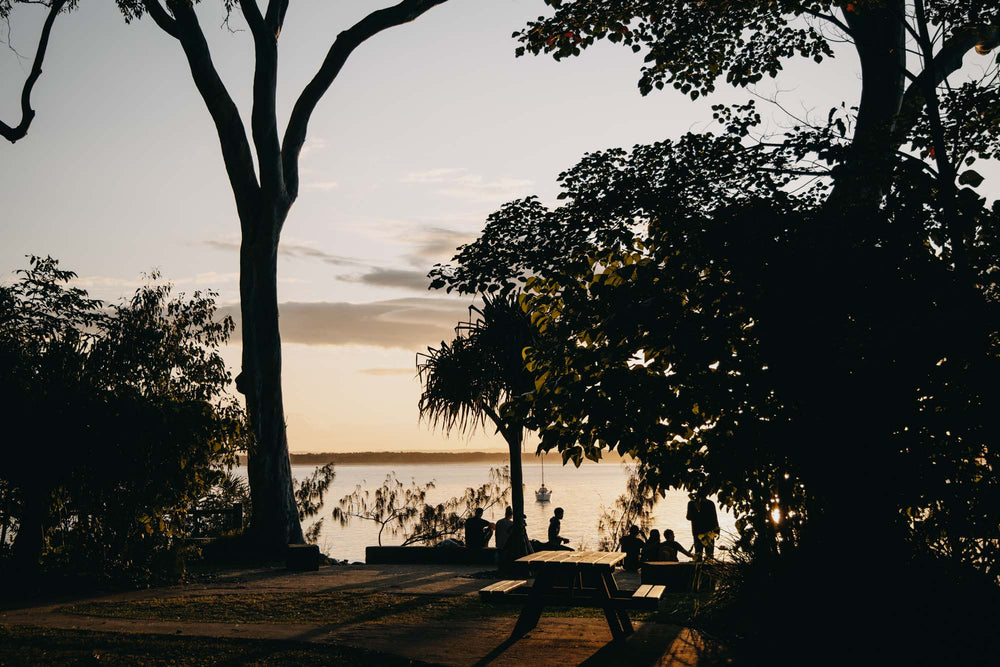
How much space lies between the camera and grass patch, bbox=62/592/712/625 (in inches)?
347

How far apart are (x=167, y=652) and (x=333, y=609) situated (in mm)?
2694

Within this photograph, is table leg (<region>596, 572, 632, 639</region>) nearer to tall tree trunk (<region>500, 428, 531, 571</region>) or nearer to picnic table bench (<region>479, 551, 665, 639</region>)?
picnic table bench (<region>479, 551, 665, 639</region>)

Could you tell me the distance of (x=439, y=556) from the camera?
15297 mm

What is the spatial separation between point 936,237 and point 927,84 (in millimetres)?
1397

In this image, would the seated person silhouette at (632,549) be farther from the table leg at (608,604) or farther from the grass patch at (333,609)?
the table leg at (608,604)

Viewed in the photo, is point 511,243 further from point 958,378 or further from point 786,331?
point 958,378

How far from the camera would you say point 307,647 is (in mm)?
7070

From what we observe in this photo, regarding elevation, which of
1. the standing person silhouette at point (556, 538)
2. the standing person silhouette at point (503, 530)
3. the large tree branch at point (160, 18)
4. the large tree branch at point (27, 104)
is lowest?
the standing person silhouette at point (556, 538)

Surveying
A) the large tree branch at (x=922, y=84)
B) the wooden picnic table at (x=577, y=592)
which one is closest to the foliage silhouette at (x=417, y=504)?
the wooden picnic table at (x=577, y=592)

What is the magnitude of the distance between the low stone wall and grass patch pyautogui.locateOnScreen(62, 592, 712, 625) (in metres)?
4.65

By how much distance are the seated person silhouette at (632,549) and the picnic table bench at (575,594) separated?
6.33m

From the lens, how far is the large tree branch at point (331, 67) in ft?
63.9

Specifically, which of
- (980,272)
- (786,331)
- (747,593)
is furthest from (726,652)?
(980,272)

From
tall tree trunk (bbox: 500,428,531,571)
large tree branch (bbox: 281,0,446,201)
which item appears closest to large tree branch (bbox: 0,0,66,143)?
large tree branch (bbox: 281,0,446,201)
